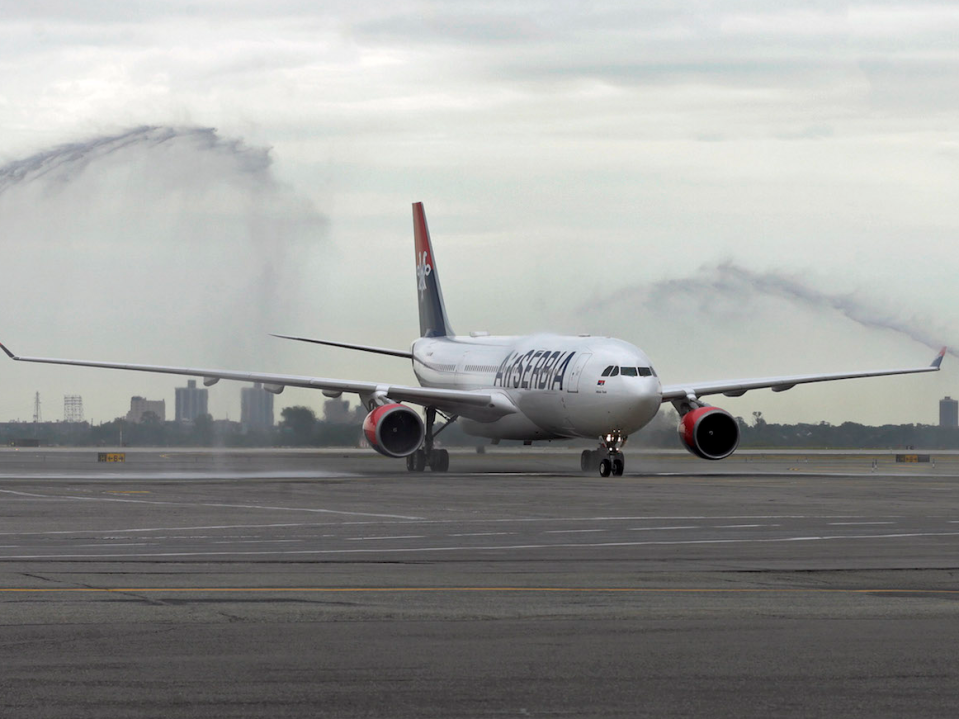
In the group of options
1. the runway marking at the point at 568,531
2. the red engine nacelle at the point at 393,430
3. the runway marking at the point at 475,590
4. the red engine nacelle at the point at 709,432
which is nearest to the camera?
the runway marking at the point at 475,590

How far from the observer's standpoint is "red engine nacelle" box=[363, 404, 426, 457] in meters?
51.8

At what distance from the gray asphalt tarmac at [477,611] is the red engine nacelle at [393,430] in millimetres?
20221

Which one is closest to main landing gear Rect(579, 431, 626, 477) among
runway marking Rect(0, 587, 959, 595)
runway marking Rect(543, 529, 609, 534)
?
runway marking Rect(543, 529, 609, 534)

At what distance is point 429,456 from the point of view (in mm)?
57281

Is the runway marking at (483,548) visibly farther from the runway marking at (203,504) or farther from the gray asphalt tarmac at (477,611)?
the runway marking at (203,504)

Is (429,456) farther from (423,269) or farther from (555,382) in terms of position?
(423,269)

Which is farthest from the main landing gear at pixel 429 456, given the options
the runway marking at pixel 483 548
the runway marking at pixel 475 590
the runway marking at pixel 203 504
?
the runway marking at pixel 475 590

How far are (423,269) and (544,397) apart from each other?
795 inches

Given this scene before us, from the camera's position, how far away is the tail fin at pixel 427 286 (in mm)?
69500

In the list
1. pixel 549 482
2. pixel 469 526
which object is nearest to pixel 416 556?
pixel 469 526

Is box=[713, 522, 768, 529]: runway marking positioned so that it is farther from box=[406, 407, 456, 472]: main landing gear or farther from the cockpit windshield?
box=[406, 407, 456, 472]: main landing gear

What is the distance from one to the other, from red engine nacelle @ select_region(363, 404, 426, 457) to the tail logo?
62.0 feet

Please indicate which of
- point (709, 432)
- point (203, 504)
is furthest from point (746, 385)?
point (203, 504)

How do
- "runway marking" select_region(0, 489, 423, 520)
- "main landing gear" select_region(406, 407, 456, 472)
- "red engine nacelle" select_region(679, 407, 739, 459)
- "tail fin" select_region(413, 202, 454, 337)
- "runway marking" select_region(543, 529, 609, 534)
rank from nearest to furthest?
"runway marking" select_region(543, 529, 609, 534) → "runway marking" select_region(0, 489, 423, 520) → "red engine nacelle" select_region(679, 407, 739, 459) → "main landing gear" select_region(406, 407, 456, 472) → "tail fin" select_region(413, 202, 454, 337)
